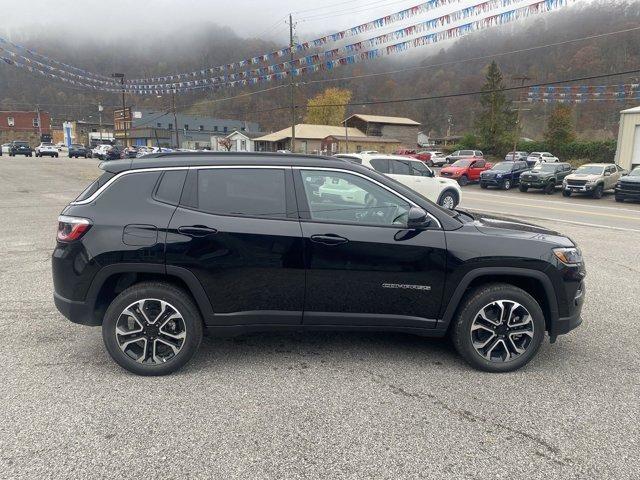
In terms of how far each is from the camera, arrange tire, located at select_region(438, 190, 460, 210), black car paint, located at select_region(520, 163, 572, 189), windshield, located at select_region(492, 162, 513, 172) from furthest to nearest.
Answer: windshield, located at select_region(492, 162, 513, 172) < black car paint, located at select_region(520, 163, 572, 189) < tire, located at select_region(438, 190, 460, 210)

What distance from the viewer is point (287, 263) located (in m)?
3.63

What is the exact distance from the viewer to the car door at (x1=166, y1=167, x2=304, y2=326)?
3594 millimetres

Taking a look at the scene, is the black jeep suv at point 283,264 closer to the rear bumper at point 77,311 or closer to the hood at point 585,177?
the rear bumper at point 77,311

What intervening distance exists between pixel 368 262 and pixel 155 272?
1643mm

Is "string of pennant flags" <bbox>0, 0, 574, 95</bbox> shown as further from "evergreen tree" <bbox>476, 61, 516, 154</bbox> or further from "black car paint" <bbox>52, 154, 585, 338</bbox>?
"evergreen tree" <bbox>476, 61, 516, 154</bbox>

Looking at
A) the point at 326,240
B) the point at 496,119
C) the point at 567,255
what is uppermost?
the point at 496,119

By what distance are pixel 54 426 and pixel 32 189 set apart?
18.9 m

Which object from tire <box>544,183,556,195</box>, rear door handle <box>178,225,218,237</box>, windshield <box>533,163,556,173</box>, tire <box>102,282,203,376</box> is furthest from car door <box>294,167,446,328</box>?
windshield <box>533,163,556,173</box>

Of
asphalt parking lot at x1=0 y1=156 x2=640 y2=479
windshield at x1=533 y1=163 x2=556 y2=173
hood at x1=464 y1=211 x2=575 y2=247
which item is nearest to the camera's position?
asphalt parking lot at x1=0 y1=156 x2=640 y2=479

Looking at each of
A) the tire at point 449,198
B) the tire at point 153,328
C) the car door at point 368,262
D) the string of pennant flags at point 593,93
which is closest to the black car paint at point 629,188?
the tire at point 449,198

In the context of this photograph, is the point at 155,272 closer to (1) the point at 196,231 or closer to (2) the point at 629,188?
(1) the point at 196,231

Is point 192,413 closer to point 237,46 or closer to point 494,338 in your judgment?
point 494,338

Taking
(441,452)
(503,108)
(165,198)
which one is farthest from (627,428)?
(503,108)

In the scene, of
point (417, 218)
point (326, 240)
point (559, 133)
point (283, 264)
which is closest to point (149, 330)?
point (283, 264)
